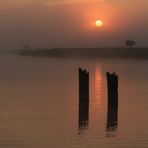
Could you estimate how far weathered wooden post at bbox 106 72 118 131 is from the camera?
29.8 m

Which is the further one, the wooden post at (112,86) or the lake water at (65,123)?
the wooden post at (112,86)

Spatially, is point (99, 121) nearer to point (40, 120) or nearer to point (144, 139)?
point (40, 120)

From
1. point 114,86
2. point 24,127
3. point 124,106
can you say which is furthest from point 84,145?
point 124,106

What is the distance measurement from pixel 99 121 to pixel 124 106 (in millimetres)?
6943

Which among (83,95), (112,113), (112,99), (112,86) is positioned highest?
(112,86)

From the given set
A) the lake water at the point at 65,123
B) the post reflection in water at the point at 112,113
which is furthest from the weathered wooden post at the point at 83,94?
the post reflection in water at the point at 112,113

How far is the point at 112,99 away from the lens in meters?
32.9

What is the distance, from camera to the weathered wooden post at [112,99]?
29.8m

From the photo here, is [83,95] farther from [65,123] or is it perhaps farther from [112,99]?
[65,123]

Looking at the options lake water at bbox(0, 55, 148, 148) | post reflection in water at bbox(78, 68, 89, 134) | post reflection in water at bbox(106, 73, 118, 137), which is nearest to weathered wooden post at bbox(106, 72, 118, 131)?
post reflection in water at bbox(106, 73, 118, 137)

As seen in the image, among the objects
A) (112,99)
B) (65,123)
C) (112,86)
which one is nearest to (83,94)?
(112,99)

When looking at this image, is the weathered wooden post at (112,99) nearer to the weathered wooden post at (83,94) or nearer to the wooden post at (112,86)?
the wooden post at (112,86)

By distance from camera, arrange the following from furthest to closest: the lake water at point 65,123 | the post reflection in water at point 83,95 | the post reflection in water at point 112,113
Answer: the post reflection in water at point 83,95
the post reflection in water at point 112,113
the lake water at point 65,123

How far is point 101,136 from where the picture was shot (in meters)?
25.1
